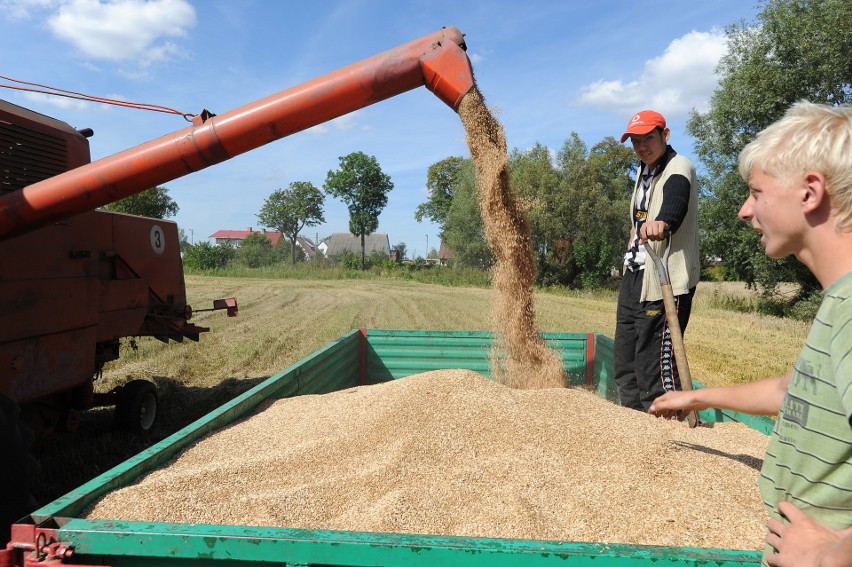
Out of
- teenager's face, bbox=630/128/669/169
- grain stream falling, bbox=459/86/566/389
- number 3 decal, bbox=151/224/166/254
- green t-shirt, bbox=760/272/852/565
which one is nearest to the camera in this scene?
green t-shirt, bbox=760/272/852/565

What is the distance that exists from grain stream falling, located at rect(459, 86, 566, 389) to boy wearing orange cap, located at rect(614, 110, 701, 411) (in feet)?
2.44

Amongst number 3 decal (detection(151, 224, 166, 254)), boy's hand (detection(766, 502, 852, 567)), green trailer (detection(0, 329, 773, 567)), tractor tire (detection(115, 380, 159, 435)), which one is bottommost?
tractor tire (detection(115, 380, 159, 435))

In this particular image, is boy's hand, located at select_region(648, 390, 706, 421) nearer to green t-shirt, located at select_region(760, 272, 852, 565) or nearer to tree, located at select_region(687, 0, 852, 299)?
green t-shirt, located at select_region(760, 272, 852, 565)

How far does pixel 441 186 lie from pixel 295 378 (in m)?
58.3

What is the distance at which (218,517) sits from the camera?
1.83 metres

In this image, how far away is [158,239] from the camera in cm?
494

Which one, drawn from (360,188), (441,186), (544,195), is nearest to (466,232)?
(544,195)

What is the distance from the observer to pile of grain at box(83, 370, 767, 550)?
1778 millimetres

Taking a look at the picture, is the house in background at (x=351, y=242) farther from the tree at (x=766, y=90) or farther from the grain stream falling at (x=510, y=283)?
the grain stream falling at (x=510, y=283)

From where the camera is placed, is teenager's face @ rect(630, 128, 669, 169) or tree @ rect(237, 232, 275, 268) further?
tree @ rect(237, 232, 275, 268)

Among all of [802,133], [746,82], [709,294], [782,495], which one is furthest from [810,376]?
[709,294]

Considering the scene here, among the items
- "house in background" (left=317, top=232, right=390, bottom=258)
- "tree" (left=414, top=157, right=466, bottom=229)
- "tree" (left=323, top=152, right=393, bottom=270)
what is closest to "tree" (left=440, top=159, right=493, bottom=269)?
"tree" (left=323, top=152, right=393, bottom=270)

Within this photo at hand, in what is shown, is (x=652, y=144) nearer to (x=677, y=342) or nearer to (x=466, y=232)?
(x=677, y=342)

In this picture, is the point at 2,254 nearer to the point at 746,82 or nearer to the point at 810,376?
the point at 810,376
